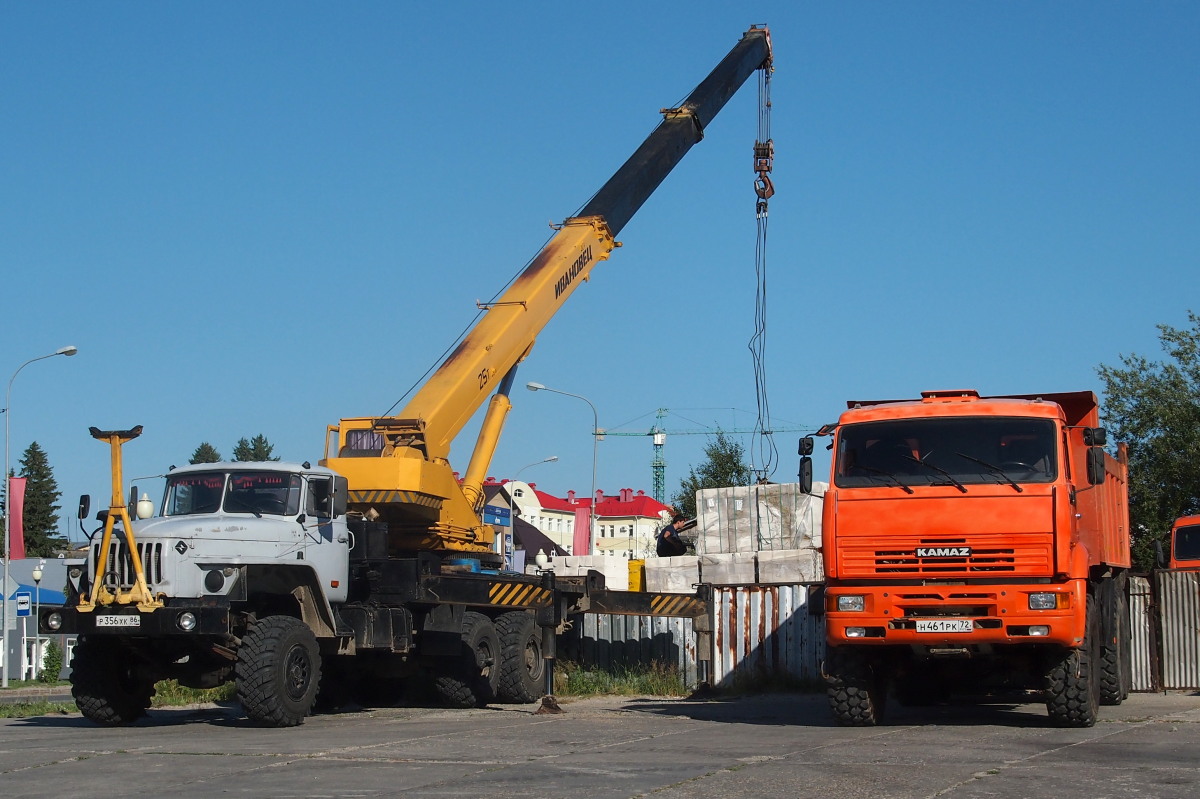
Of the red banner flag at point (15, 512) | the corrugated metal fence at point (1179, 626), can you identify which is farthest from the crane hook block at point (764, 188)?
the red banner flag at point (15, 512)

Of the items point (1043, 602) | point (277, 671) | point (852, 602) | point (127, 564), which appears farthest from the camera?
point (127, 564)

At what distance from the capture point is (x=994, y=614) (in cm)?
1260

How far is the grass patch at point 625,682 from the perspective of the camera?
19797mm

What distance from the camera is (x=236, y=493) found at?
609 inches

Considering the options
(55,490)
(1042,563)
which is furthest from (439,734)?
(55,490)

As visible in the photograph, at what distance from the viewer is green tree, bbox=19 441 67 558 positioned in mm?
91312

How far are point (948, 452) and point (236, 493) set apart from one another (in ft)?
25.4

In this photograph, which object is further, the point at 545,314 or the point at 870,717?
the point at 545,314

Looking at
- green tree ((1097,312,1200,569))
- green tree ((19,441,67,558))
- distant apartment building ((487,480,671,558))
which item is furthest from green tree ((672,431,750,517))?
distant apartment building ((487,480,671,558))

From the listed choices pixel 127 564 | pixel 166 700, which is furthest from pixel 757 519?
pixel 127 564

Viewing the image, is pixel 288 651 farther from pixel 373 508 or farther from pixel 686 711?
pixel 686 711

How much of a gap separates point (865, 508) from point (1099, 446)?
7.74 ft

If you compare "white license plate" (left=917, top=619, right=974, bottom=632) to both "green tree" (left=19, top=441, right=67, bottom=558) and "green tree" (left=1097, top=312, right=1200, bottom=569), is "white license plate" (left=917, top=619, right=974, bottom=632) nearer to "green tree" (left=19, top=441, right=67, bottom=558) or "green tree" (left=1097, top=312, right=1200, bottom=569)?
"green tree" (left=1097, top=312, right=1200, bottom=569)

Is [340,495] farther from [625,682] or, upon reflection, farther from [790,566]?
[790,566]
